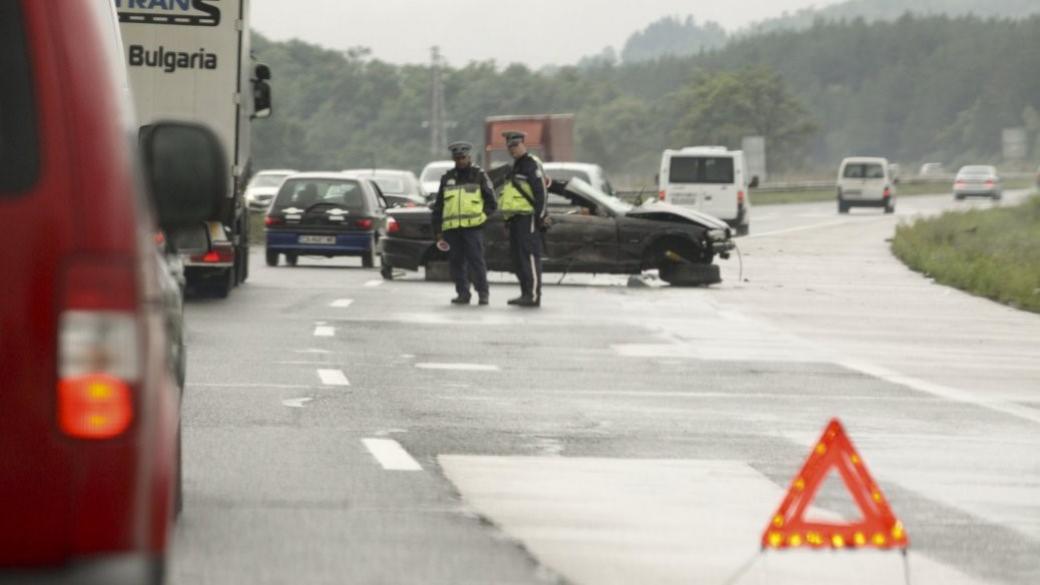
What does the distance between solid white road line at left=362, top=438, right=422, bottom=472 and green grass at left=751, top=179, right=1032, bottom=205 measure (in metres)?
77.8

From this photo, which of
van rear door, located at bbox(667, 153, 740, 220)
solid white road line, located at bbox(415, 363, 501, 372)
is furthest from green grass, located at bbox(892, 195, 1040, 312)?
solid white road line, located at bbox(415, 363, 501, 372)

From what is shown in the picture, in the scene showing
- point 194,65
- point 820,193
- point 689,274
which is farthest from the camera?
point 820,193

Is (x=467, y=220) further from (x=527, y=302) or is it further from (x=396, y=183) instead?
(x=396, y=183)

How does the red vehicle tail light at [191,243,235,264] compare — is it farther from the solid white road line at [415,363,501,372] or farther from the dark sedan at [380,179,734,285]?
the solid white road line at [415,363,501,372]

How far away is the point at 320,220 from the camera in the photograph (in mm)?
32188

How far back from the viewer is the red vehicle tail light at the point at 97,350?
4.11 m

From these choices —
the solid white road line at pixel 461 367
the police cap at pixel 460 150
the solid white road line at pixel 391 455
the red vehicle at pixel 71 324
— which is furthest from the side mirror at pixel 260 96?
the red vehicle at pixel 71 324

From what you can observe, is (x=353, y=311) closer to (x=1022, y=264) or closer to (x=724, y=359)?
(x=724, y=359)

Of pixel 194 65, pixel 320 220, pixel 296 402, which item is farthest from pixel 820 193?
pixel 296 402

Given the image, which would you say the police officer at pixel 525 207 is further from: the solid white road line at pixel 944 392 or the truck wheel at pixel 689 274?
the solid white road line at pixel 944 392

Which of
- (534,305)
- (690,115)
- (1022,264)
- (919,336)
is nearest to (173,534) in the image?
(919,336)

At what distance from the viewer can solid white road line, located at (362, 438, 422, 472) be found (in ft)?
31.8

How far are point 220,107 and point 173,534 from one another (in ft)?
55.2

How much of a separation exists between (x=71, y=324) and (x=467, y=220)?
62.3 ft
